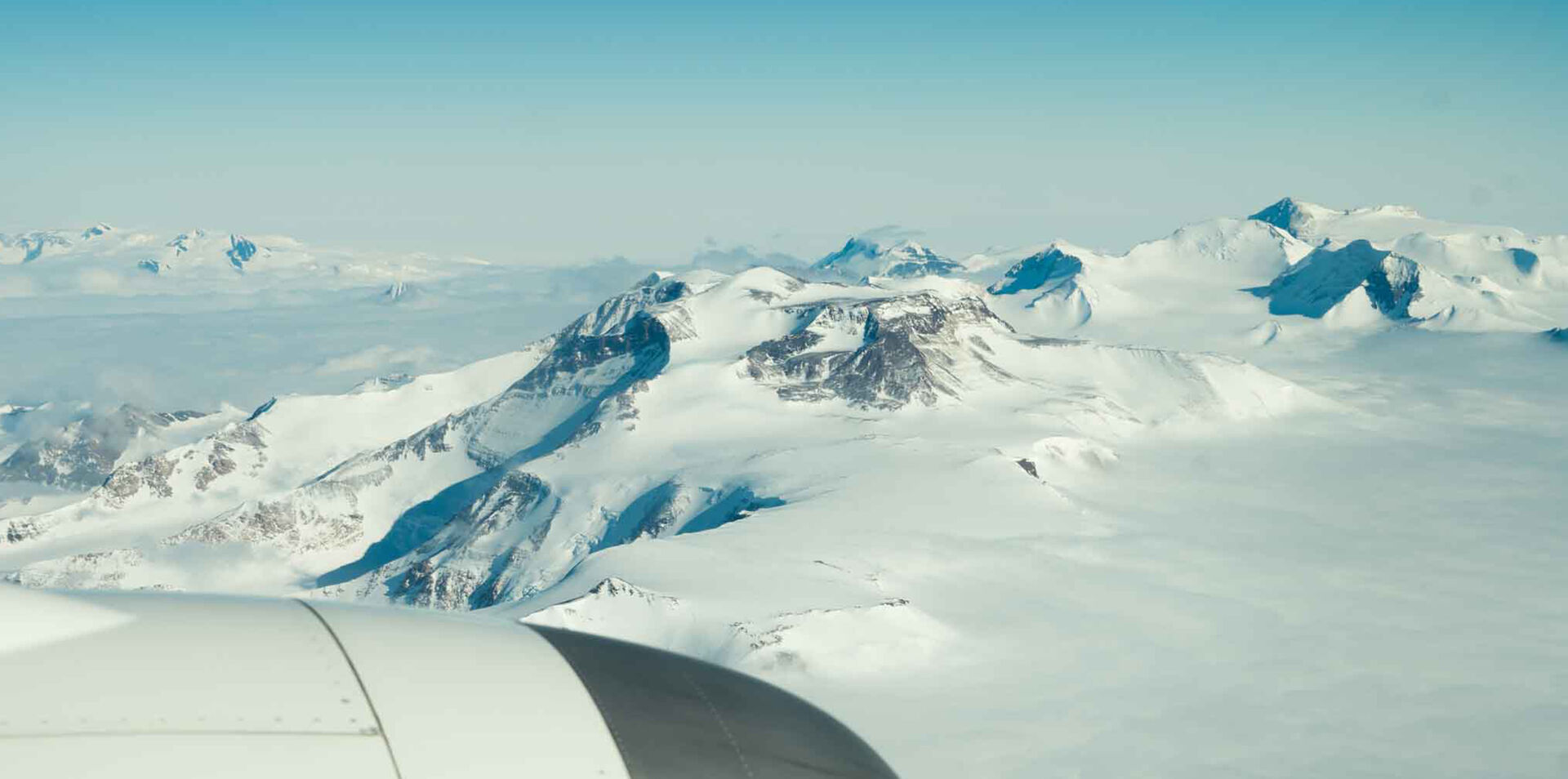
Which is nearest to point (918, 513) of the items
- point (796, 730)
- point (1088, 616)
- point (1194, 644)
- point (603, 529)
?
point (1088, 616)

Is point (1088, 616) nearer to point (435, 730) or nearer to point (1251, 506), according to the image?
point (1251, 506)

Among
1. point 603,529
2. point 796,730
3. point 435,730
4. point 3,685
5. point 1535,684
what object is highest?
point 3,685

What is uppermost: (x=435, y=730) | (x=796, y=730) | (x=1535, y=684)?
(x=435, y=730)

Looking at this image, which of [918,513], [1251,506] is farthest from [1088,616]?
[1251,506]

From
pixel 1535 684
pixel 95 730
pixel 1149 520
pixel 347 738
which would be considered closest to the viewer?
pixel 95 730

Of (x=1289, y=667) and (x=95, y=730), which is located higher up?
(x=95, y=730)

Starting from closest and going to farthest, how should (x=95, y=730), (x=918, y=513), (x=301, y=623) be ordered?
(x=95, y=730) → (x=301, y=623) → (x=918, y=513)

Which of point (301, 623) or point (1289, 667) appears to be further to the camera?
point (1289, 667)

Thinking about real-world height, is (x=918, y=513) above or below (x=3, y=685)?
below

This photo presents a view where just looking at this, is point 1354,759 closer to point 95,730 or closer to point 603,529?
point 95,730
